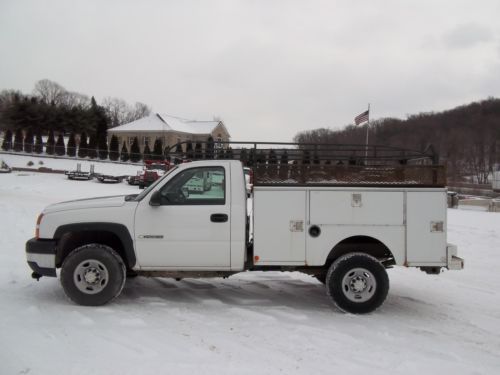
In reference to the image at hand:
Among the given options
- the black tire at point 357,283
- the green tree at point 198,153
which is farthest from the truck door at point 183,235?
the black tire at point 357,283

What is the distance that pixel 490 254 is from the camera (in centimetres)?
1098

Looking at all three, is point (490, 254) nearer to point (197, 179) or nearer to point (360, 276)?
point (360, 276)

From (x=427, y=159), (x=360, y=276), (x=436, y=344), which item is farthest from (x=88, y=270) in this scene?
(x=427, y=159)

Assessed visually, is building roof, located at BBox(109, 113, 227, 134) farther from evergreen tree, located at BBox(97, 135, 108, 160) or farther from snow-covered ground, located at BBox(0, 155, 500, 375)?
snow-covered ground, located at BBox(0, 155, 500, 375)

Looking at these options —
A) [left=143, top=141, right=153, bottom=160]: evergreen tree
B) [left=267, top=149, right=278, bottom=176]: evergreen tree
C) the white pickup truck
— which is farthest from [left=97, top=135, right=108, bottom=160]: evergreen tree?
[left=267, top=149, right=278, bottom=176]: evergreen tree

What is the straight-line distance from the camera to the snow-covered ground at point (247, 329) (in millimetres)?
4461

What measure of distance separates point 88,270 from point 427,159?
4.94m

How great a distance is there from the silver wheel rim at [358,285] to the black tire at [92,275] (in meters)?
3.01

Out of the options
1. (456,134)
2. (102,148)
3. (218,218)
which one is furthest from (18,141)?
(456,134)

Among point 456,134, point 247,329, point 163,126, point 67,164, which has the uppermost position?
point 456,134

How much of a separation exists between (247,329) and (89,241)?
2.61 meters

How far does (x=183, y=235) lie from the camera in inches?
242

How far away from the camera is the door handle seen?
242 inches

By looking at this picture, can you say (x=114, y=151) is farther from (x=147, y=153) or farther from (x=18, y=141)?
(x=18, y=141)
